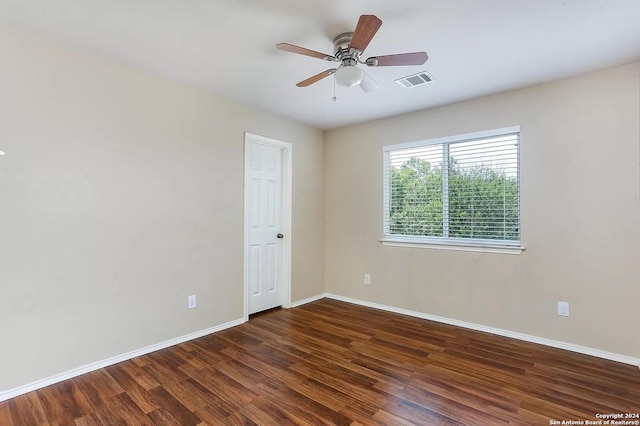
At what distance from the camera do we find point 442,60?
101 inches

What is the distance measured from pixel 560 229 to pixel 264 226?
3.11 metres

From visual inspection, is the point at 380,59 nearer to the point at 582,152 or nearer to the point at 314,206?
Answer: the point at 582,152

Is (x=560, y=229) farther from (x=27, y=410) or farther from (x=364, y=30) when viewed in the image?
(x=27, y=410)

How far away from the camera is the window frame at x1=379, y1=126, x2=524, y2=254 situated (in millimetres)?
3168

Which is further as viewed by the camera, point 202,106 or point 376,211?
point 376,211

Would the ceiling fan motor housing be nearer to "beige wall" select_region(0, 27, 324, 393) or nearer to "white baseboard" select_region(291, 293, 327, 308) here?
"beige wall" select_region(0, 27, 324, 393)

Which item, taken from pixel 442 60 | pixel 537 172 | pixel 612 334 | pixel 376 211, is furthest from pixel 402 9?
pixel 612 334

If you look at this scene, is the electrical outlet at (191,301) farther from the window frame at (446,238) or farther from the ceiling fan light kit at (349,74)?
the ceiling fan light kit at (349,74)

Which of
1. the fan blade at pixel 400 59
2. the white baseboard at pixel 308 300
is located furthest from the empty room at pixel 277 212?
the white baseboard at pixel 308 300

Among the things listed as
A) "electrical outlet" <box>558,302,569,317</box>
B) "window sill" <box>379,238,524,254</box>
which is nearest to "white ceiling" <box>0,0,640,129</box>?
"window sill" <box>379,238,524,254</box>

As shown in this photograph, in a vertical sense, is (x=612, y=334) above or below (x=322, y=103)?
below

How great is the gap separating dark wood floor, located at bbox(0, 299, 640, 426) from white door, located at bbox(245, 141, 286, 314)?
0.86 m

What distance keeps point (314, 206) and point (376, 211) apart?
911mm

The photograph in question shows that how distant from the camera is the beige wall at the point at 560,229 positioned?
8.62ft
